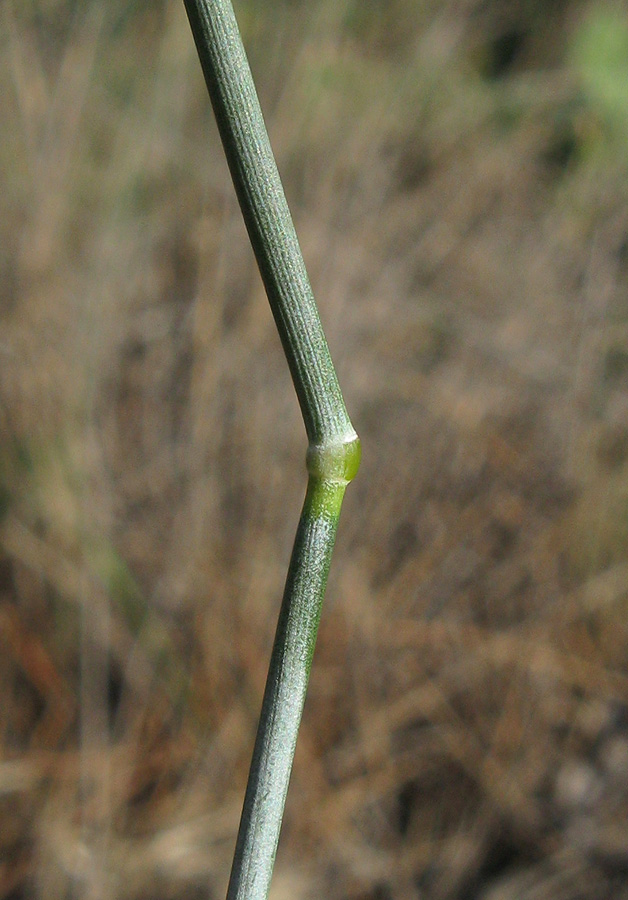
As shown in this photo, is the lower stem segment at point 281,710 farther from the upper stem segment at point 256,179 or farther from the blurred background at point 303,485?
the blurred background at point 303,485

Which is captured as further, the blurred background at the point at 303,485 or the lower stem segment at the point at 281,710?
the blurred background at the point at 303,485

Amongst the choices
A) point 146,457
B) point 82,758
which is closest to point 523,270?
point 146,457

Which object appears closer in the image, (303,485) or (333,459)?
(333,459)

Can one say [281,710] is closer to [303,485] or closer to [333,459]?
[333,459]

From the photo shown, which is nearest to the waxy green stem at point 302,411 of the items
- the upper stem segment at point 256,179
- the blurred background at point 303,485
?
the upper stem segment at point 256,179

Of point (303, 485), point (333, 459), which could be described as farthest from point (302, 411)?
point (303, 485)

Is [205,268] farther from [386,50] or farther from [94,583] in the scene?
[386,50]

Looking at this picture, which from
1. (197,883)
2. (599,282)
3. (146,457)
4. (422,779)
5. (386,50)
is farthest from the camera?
(386,50)
